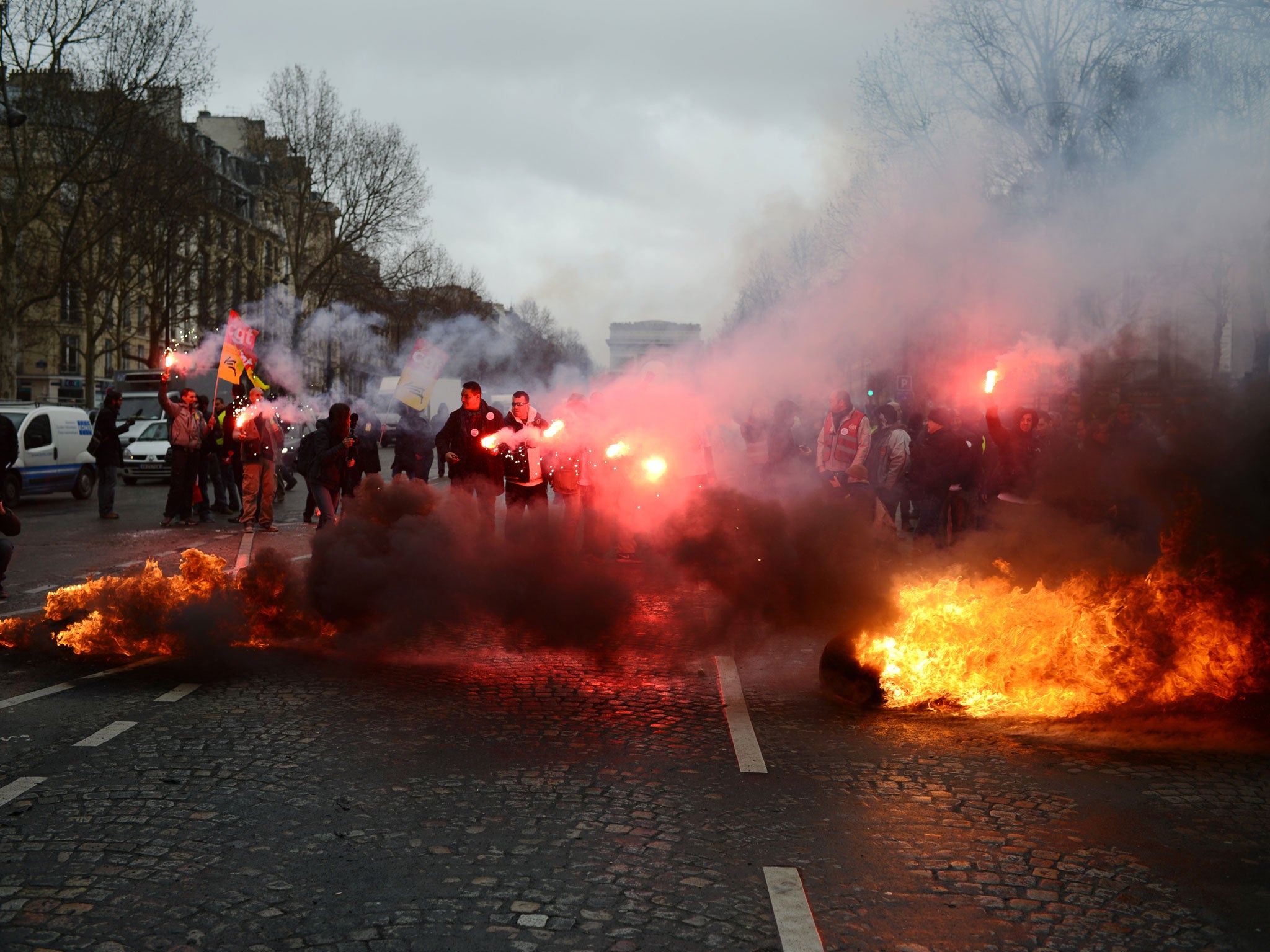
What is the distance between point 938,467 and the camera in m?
12.6

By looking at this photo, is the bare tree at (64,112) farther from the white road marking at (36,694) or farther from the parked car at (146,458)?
the white road marking at (36,694)

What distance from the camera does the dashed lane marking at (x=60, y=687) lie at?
6.22 m

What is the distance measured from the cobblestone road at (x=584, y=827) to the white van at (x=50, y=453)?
47.6ft

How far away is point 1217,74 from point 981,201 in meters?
1.65

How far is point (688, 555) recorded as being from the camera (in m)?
8.02

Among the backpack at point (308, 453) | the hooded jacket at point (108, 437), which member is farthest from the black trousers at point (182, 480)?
the backpack at point (308, 453)

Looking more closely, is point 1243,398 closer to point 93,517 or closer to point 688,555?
point 688,555

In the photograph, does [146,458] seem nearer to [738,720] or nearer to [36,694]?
[36,694]

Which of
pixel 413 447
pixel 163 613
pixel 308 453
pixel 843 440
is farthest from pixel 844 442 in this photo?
pixel 163 613

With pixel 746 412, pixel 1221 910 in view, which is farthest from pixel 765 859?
pixel 746 412

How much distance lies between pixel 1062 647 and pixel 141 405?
29.4m

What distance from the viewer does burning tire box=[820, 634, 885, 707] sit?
6430 mm

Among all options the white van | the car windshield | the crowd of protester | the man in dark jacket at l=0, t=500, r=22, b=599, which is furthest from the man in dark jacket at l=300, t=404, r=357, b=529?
the car windshield

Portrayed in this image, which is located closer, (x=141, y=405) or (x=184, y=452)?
(x=184, y=452)
